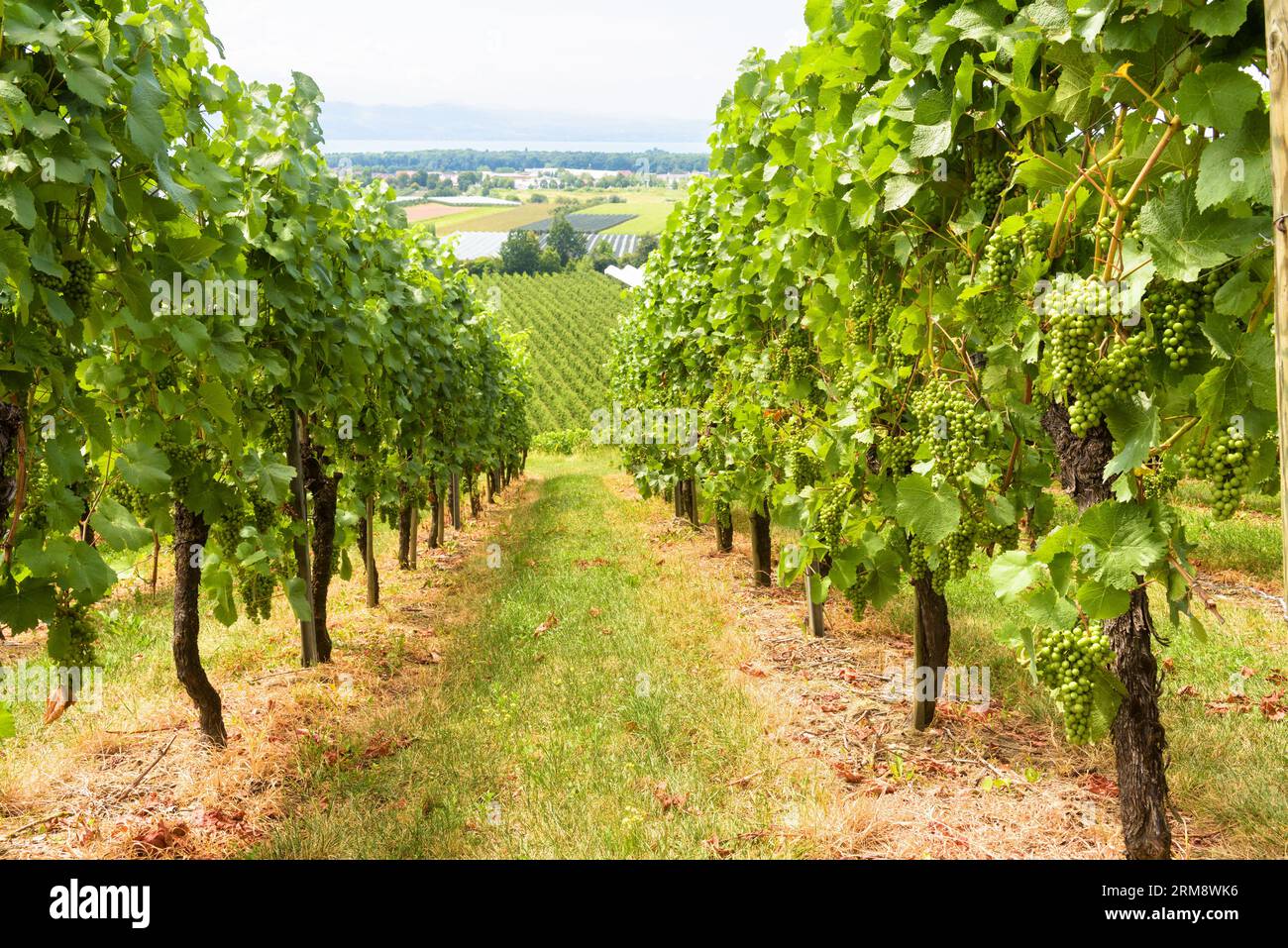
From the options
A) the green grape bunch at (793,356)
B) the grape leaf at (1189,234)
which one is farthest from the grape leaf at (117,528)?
the green grape bunch at (793,356)

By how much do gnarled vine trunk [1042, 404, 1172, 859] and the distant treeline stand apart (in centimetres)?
7623

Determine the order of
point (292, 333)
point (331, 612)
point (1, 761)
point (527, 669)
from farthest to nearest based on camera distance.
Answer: point (331, 612) → point (527, 669) → point (292, 333) → point (1, 761)

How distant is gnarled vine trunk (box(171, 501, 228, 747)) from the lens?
5.06 m

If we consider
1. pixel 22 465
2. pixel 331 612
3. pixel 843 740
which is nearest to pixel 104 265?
pixel 22 465

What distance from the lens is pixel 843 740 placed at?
5.29m

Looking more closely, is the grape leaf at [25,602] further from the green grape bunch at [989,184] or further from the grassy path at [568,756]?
the green grape bunch at [989,184]

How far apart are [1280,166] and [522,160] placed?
141197 mm

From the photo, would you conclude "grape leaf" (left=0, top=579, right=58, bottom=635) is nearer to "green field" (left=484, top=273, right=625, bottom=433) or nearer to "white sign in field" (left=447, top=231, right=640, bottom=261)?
"green field" (left=484, top=273, right=625, bottom=433)

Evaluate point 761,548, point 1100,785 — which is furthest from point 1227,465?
point 761,548

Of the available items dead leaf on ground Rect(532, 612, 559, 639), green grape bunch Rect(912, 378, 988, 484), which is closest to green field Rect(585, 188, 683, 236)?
dead leaf on ground Rect(532, 612, 559, 639)

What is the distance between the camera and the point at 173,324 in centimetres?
344

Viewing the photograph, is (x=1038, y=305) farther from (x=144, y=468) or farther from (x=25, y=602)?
(x=25, y=602)

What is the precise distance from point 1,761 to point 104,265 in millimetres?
3697

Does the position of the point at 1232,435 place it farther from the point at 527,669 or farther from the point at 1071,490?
the point at 527,669
